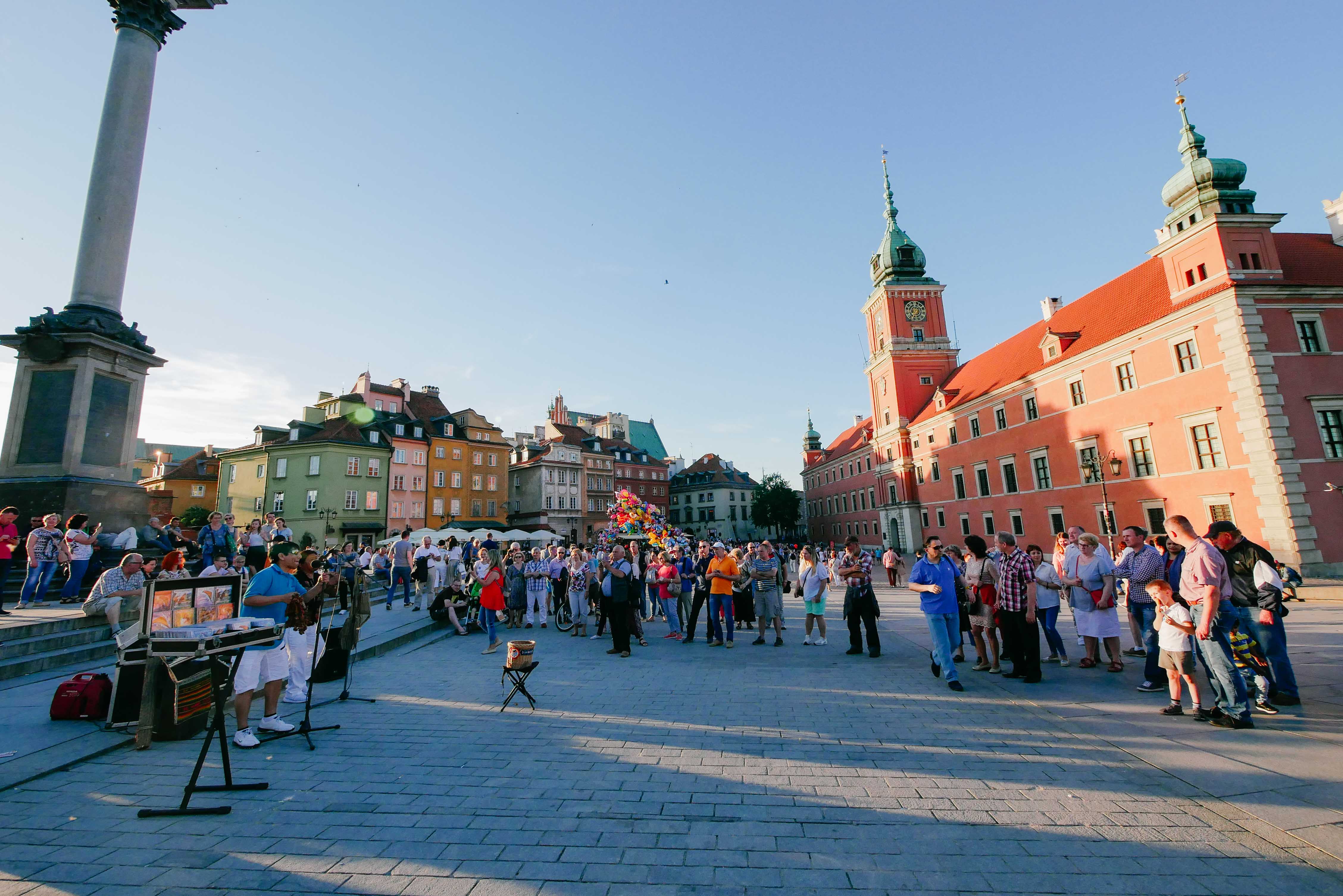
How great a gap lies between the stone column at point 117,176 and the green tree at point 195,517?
38.1 metres

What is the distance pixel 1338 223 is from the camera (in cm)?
2680

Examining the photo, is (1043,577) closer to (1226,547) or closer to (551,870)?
(1226,547)

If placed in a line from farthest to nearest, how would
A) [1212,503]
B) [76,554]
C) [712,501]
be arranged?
[712,501], [1212,503], [76,554]

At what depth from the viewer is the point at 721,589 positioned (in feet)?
38.2

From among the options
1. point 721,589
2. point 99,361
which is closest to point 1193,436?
point 721,589

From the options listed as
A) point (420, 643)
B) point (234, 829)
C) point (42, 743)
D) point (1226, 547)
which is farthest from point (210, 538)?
point (1226, 547)

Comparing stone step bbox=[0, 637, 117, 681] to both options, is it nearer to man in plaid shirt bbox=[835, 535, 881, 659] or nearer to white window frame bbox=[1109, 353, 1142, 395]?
man in plaid shirt bbox=[835, 535, 881, 659]

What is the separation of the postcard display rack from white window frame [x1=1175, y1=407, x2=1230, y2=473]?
31943 millimetres

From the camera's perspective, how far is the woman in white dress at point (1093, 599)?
27.3 feet

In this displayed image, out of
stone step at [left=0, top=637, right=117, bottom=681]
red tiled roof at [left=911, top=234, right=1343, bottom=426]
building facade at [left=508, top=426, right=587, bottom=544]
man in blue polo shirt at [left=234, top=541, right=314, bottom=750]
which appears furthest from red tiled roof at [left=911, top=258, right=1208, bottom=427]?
stone step at [left=0, top=637, right=117, bottom=681]

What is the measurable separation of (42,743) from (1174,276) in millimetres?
38000

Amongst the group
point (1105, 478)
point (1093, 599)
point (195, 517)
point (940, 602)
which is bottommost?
point (1093, 599)

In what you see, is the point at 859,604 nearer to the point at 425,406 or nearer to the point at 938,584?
the point at 938,584

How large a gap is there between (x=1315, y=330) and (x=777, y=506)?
5286 cm
